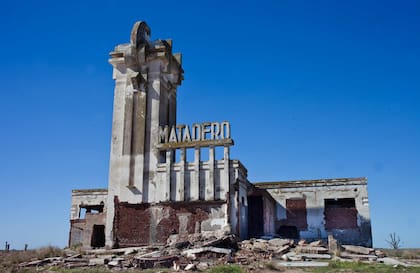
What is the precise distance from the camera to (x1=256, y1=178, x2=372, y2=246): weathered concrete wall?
1201 inches

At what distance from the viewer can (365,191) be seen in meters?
31.0

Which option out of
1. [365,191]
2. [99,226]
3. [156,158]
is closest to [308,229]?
[365,191]

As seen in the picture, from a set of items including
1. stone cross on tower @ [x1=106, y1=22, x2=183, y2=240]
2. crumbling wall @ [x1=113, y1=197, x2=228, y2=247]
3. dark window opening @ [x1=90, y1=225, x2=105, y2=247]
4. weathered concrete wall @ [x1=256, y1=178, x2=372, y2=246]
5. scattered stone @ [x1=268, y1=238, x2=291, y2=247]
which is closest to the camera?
scattered stone @ [x1=268, y1=238, x2=291, y2=247]

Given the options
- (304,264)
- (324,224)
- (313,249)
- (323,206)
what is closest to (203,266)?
(304,264)

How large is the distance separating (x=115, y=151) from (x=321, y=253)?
1422cm

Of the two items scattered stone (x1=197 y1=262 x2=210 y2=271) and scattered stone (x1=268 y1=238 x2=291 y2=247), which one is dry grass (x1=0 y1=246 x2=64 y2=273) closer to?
scattered stone (x1=197 y1=262 x2=210 y2=271)

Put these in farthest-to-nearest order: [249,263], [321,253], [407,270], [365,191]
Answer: [365,191]
[321,253]
[249,263]
[407,270]

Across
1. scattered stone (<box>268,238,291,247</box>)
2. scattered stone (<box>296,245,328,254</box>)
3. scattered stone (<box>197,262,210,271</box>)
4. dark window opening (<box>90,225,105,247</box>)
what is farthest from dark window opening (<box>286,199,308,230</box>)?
scattered stone (<box>197,262,210,271</box>)

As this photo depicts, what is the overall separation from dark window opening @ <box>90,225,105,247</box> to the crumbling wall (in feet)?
7.67

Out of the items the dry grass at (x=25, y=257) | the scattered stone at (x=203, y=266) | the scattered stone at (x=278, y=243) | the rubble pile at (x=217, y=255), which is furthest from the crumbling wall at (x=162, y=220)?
the scattered stone at (x=203, y=266)

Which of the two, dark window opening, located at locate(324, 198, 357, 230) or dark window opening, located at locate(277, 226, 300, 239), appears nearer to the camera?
dark window opening, located at locate(324, 198, 357, 230)

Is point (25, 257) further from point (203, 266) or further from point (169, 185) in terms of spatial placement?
point (203, 266)

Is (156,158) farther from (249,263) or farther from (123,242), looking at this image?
(249,263)

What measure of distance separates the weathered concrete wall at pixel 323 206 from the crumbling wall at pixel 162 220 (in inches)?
404
